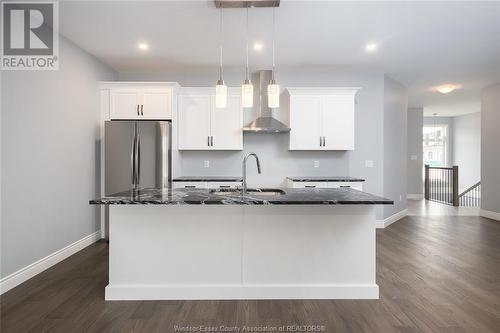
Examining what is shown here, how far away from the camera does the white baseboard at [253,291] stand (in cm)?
244

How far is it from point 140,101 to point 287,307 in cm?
347

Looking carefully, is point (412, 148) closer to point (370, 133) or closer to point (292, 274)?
point (370, 133)

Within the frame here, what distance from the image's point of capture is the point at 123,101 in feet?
14.3

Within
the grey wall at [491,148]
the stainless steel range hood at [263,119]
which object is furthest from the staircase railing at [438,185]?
the stainless steel range hood at [263,119]

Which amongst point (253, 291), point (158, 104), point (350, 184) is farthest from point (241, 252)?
point (158, 104)

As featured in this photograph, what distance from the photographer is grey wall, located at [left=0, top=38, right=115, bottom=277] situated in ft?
9.02

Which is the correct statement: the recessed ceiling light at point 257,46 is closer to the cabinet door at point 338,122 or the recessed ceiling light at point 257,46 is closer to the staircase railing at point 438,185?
the cabinet door at point 338,122

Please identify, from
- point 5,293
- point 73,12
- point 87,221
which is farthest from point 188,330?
point 73,12

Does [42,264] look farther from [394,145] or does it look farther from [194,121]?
[394,145]

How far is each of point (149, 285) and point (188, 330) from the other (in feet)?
1.98

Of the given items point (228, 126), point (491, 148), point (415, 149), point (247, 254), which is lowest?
point (247, 254)

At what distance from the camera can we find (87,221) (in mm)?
4066

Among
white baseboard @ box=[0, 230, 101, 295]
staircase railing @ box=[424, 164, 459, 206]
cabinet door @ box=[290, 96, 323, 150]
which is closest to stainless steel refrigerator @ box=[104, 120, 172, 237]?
white baseboard @ box=[0, 230, 101, 295]

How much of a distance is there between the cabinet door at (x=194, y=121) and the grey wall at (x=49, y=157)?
1.21 metres
